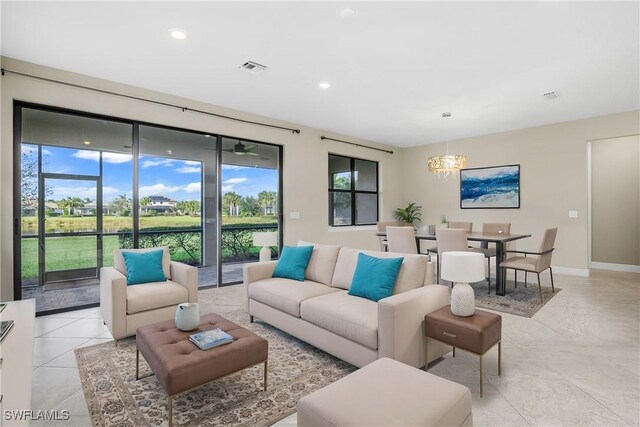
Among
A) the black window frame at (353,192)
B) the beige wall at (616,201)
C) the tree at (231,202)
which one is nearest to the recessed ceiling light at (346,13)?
the tree at (231,202)

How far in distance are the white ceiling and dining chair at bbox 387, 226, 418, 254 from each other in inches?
77.9

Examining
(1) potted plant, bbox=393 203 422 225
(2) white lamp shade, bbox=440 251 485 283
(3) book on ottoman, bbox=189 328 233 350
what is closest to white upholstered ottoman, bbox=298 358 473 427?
(3) book on ottoman, bbox=189 328 233 350

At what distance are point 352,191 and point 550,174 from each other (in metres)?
3.89

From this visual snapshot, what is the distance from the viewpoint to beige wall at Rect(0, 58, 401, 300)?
347 cm

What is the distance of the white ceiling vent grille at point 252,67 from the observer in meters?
3.65

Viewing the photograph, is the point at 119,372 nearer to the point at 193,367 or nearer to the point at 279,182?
the point at 193,367

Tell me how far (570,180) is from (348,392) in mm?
6460

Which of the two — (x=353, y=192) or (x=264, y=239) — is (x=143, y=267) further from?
(x=353, y=192)

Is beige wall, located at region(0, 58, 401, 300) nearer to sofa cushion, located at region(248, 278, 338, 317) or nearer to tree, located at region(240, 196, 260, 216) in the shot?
tree, located at region(240, 196, 260, 216)

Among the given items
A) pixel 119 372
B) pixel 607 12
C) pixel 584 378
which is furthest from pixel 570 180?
pixel 119 372

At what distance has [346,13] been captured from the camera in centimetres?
269

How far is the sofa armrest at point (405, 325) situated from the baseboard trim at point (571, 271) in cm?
498

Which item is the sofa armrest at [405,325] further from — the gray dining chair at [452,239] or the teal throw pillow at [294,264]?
the gray dining chair at [452,239]

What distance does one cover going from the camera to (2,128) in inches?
136
